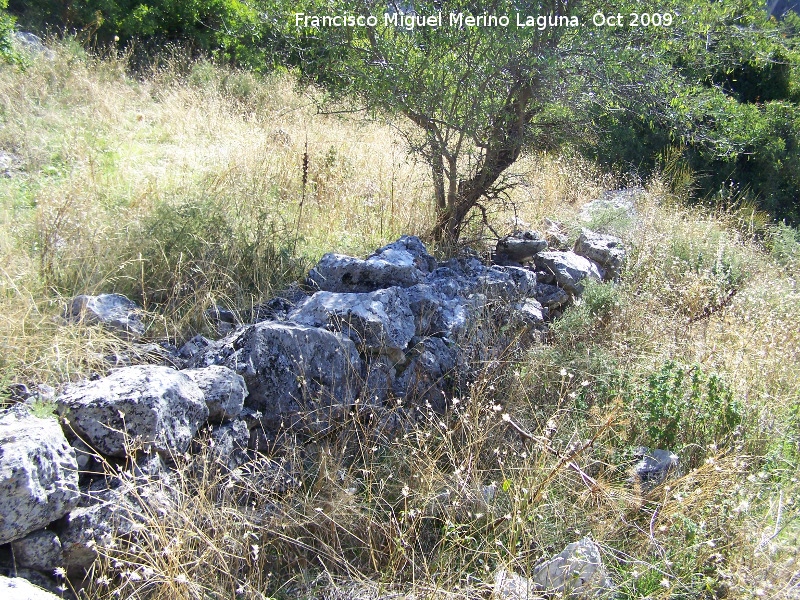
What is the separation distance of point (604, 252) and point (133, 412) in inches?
165

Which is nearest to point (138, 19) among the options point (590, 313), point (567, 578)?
point (590, 313)

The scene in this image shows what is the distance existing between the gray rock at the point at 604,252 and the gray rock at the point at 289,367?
9.74 feet

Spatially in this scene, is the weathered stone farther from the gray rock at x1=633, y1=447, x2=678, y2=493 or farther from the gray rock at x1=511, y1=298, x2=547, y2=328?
the gray rock at x1=633, y1=447, x2=678, y2=493

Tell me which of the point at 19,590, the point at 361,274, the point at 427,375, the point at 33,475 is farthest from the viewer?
the point at 361,274

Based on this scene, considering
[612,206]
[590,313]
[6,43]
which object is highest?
[6,43]

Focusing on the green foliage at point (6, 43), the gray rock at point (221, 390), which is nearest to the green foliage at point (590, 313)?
the gray rock at point (221, 390)

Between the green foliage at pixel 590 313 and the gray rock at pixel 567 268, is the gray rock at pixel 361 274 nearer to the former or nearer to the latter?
the green foliage at pixel 590 313

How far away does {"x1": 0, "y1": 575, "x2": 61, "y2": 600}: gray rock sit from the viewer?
6.38 feet

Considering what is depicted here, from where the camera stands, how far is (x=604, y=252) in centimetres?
540

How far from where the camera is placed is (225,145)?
6.79 meters

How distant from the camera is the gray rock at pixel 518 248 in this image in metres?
5.12

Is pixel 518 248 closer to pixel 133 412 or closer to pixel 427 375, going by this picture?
pixel 427 375

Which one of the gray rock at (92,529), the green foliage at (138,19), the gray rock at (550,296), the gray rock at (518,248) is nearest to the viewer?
the gray rock at (92,529)

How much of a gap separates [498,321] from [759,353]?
174cm
